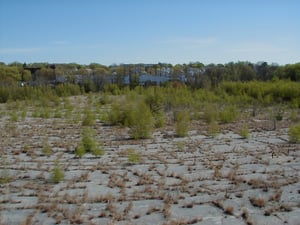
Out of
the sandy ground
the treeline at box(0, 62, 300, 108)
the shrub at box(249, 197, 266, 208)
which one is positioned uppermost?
the treeline at box(0, 62, 300, 108)

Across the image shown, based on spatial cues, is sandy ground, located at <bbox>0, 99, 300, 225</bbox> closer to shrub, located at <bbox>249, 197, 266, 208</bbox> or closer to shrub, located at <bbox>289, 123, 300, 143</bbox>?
shrub, located at <bbox>249, 197, 266, 208</bbox>

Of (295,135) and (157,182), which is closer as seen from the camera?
(157,182)

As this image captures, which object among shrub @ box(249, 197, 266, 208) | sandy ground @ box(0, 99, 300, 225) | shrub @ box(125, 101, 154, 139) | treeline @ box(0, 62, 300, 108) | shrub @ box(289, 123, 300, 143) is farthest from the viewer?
treeline @ box(0, 62, 300, 108)

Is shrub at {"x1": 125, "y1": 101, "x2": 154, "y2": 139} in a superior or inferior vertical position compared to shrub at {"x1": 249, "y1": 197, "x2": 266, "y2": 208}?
superior

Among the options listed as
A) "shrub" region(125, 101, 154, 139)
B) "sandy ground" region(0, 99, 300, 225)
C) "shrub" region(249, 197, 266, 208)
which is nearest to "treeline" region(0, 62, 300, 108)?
"shrub" region(125, 101, 154, 139)

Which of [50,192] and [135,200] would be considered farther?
[50,192]

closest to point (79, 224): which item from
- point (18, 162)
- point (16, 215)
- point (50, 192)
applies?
point (16, 215)

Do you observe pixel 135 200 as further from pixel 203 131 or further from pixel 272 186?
pixel 203 131

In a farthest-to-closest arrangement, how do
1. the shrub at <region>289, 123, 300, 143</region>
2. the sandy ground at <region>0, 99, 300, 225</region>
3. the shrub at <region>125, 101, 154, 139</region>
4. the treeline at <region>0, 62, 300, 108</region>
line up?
1. the treeline at <region>0, 62, 300, 108</region>
2. the shrub at <region>125, 101, 154, 139</region>
3. the shrub at <region>289, 123, 300, 143</region>
4. the sandy ground at <region>0, 99, 300, 225</region>

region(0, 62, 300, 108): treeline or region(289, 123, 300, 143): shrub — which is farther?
region(0, 62, 300, 108): treeline

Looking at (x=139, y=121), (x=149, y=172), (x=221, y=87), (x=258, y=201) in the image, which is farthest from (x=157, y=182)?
(x=221, y=87)

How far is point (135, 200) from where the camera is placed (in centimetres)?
621

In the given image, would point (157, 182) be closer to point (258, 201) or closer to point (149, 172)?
point (149, 172)

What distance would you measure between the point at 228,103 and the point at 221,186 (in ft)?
46.0
